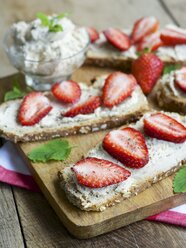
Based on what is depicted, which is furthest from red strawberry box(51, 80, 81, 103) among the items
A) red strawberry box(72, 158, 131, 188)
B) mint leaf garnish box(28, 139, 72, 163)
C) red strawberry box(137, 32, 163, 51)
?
red strawberry box(137, 32, 163, 51)

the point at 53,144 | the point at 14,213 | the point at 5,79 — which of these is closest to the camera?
the point at 14,213

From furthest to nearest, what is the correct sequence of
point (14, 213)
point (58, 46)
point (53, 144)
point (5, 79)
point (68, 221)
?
point (5, 79) < point (58, 46) < point (53, 144) < point (14, 213) < point (68, 221)

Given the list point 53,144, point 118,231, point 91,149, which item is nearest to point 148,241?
point 118,231

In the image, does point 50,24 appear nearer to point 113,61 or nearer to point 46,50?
point 46,50

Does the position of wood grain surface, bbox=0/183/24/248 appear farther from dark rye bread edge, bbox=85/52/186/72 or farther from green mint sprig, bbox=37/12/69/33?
dark rye bread edge, bbox=85/52/186/72

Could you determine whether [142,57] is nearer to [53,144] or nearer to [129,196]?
[53,144]

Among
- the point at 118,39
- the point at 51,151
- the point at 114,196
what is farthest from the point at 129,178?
the point at 118,39
